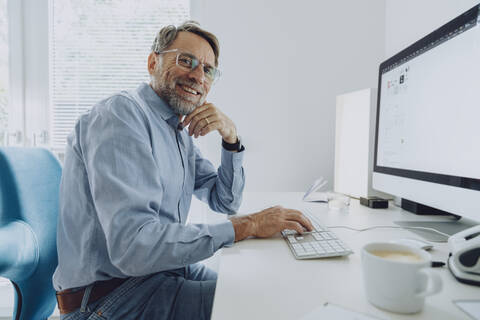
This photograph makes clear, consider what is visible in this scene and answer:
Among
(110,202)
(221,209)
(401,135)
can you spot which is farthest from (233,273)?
(401,135)

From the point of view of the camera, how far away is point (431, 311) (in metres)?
0.42

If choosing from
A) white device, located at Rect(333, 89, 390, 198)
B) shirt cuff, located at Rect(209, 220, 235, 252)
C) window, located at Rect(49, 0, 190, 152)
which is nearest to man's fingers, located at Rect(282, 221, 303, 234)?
shirt cuff, located at Rect(209, 220, 235, 252)

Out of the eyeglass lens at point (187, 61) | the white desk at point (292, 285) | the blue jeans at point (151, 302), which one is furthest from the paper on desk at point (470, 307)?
the eyeglass lens at point (187, 61)

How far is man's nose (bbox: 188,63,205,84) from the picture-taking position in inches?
41.0

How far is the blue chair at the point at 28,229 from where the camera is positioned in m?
0.76

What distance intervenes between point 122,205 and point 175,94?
0.49 metres

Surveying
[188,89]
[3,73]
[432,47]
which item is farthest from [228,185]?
[3,73]

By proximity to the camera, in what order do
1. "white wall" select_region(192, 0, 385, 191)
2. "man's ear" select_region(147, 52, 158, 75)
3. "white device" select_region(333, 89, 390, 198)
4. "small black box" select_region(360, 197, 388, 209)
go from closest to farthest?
1. "man's ear" select_region(147, 52, 158, 75)
2. "small black box" select_region(360, 197, 388, 209)
3. "white device" select_region(333, 89, 390, 198)
4. "white wall" select_region(192, 0, 385, 191)

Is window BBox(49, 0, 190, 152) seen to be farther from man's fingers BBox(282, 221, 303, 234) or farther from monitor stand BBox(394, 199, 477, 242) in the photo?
monitor stand BBox(394, 199, 477, 242)

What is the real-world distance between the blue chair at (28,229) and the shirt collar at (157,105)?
1.18 feet

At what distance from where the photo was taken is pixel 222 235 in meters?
0.70

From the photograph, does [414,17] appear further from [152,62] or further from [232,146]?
[152,62]

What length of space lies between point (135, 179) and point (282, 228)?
37 cm

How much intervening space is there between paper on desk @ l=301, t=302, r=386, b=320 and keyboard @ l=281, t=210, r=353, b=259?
0.20 m
